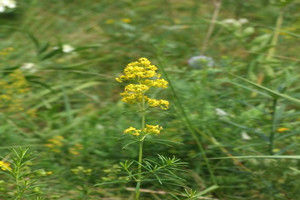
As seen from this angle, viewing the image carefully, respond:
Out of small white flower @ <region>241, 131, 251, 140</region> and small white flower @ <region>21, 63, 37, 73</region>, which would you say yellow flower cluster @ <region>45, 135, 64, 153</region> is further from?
small white flower @ <region>241, 131, 251, 140</region>

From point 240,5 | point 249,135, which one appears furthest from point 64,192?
point 240,5

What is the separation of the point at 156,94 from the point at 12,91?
84 centimetres

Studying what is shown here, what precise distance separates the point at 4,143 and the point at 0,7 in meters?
0.93

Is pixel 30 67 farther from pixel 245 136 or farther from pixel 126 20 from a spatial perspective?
pixel 245 136

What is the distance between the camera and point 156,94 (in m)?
1.41

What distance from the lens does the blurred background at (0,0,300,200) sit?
4.76 feet

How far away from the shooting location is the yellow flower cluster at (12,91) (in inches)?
75.3

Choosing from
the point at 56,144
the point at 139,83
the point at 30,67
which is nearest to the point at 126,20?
the point at 30,67

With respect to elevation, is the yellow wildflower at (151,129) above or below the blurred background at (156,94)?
above

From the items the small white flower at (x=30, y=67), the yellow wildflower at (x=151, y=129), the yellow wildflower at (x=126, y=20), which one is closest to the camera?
the yellow wildflower at (x=151, y=129)

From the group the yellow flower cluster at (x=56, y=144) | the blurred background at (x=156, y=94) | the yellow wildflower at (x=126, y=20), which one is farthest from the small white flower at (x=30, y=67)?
the yellow wildflower at (x=126, y=20)

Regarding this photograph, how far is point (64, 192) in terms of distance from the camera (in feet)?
4.63

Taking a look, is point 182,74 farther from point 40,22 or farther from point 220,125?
point 40,22

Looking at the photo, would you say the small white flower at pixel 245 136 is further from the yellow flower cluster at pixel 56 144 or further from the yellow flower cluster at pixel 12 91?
the yellow flower cluster at pixel 12 91
